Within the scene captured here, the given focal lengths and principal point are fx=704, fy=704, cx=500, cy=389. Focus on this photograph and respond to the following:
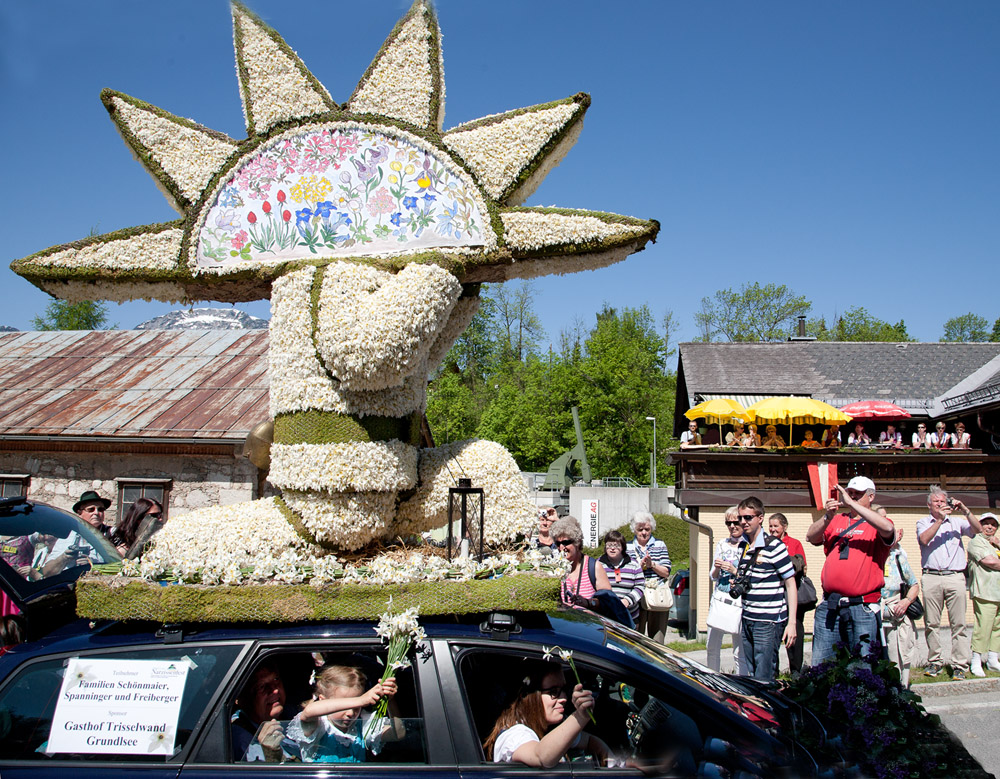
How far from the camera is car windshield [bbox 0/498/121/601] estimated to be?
320cm

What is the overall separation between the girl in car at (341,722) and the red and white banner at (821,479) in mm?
12101

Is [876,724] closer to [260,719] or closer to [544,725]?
[544,725]

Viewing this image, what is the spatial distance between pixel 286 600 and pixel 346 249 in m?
2.08

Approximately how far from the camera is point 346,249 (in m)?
3.94

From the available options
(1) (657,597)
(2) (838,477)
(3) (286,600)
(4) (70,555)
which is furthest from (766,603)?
(2) (838,477)

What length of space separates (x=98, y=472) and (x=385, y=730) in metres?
9.50

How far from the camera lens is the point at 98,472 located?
33.4 feet

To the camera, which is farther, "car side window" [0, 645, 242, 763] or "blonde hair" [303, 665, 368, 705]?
"blonde hair" [303, 665, 368, 705]

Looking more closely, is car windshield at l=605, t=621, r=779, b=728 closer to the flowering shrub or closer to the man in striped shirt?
the flowering shrub

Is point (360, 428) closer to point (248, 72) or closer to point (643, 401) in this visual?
point (248, 72)

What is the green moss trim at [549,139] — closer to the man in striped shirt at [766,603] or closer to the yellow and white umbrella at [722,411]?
the man in striped shirt at [766,603]

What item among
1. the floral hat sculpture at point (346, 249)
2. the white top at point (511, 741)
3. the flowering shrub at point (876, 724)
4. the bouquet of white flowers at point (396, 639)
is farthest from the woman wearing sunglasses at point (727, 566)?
the bouquet of white flowers at point (396, 639)

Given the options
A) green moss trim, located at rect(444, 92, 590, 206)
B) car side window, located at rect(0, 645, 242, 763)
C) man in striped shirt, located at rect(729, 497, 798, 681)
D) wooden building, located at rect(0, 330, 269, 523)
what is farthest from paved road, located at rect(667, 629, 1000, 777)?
wooden building, located at rect(0, 330, 269, 523)

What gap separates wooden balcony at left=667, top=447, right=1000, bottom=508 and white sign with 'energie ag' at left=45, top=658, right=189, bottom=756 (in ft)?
39.8
